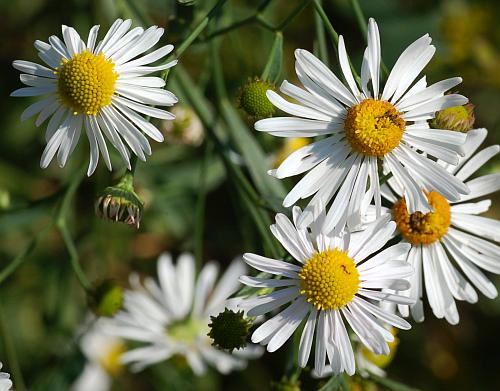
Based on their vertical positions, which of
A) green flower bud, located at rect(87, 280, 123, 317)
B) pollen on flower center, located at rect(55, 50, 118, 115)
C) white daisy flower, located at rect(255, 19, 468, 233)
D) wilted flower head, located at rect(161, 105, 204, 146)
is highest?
wilted flower head, located at rect(161, 105, 204, 146)

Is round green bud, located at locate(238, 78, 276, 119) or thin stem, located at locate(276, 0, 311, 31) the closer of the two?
round green bud, located at locate(238, 78, 276, 119)

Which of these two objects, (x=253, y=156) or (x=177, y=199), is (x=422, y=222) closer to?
(x=253, y=156)

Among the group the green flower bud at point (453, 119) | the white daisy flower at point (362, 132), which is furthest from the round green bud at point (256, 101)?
the green flower bud at point (453, 119)

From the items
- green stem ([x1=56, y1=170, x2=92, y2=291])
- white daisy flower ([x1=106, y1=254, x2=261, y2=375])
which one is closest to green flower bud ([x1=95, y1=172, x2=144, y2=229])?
green stem ([x1=56, y1=170, x2=92, y2=291])

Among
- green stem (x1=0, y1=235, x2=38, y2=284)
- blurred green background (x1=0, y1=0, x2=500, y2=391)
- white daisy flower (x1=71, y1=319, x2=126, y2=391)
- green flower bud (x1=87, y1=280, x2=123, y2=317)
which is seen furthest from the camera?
→ white daisy flower (x1=71, y1=319, x2=126, y2=391)

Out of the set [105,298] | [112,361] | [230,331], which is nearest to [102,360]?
[112,361]

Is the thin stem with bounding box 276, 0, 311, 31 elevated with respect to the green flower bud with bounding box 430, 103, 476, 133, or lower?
elevated

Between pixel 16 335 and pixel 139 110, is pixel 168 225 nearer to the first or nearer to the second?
pixel 16 335

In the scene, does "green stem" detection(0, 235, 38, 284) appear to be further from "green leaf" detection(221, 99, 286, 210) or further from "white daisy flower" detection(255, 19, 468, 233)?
"white daisy flower" detection(255, 19, 468, 233)
